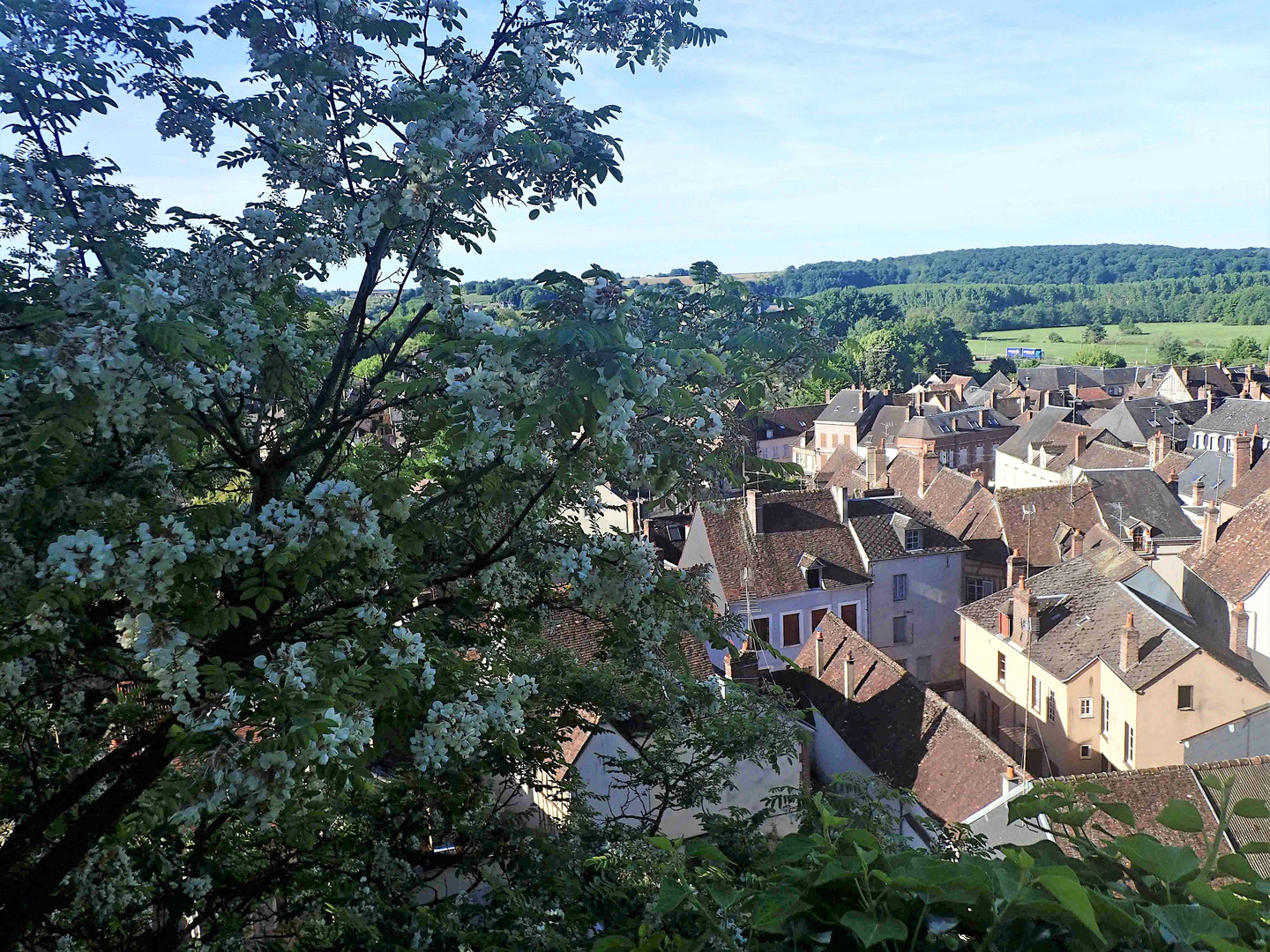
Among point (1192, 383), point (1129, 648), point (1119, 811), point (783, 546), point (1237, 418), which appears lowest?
point (1192, 383)

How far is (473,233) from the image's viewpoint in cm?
660

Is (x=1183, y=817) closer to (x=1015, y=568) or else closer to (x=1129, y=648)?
(x=1129, y=648)

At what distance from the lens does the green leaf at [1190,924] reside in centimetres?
227

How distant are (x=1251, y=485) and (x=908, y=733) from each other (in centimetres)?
2757

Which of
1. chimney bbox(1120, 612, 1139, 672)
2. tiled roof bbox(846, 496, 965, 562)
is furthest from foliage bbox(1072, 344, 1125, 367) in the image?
chimney bbox(1120, 612, 1139, 672)

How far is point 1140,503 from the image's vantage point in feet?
138

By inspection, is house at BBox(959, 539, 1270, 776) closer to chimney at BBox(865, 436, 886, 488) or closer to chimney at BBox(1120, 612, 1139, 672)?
chimney at BBox(1120, 612, 1139, 672)

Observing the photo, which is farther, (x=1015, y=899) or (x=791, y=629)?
(x=791, y=629)

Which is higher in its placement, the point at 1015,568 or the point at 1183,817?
the point at 1183,817

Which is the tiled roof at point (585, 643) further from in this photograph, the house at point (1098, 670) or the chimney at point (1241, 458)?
the chimney at point (1241, 458)

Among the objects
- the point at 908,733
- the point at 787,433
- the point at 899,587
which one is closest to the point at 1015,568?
the point at 899,587

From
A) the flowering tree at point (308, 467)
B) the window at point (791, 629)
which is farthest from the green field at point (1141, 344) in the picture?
the flowering tree at point (308, 467)

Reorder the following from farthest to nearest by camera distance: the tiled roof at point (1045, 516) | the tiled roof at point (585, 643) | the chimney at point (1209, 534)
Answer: the tiled roof at point (1045, 516) < the chimney at point (1209, 534) < the tiled roof at point (585, 643)

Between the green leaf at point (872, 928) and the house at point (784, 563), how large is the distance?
30715 millimetres
